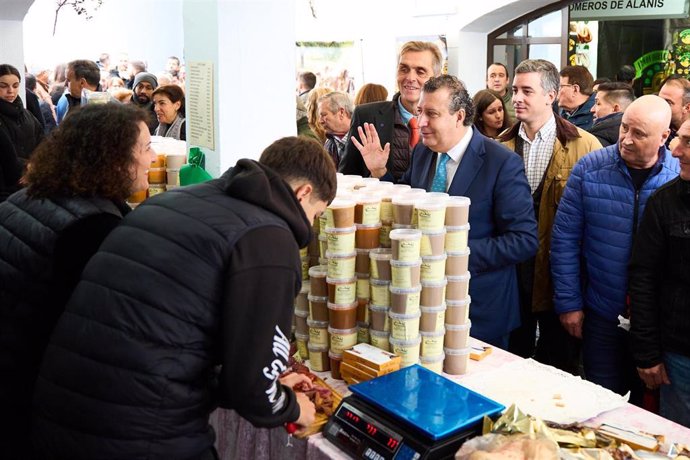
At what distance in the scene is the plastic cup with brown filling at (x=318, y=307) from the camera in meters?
2.54

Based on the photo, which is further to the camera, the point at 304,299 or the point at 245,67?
the point at 245,67

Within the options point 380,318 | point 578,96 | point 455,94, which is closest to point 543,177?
point 455,94

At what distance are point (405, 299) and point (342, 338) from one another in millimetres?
276

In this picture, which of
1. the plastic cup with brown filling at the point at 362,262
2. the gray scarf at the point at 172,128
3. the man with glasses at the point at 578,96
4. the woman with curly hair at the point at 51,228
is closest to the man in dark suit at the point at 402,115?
the plastic cup with brown filling at the point at 362,262

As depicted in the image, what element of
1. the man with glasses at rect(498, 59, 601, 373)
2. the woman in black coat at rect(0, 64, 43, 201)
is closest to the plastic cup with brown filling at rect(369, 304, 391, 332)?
the man with glasses at rect(498, 59, 601, 373)

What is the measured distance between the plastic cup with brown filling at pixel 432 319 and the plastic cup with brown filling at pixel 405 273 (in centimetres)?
11

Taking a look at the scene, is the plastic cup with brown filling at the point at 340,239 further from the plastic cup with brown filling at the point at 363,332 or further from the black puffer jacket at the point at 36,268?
the black puffer jacket at the point at 36,268

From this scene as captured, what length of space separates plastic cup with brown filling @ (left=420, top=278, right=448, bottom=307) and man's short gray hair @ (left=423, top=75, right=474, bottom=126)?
1.02 m

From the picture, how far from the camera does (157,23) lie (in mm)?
15219

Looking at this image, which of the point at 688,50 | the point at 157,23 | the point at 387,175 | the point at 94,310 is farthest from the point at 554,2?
the point at 94,310

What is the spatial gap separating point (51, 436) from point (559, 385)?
60.0 inches

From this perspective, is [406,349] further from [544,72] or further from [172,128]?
[172,128]

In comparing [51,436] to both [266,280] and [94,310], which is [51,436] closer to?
[94,310]

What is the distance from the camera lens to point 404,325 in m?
2.36
